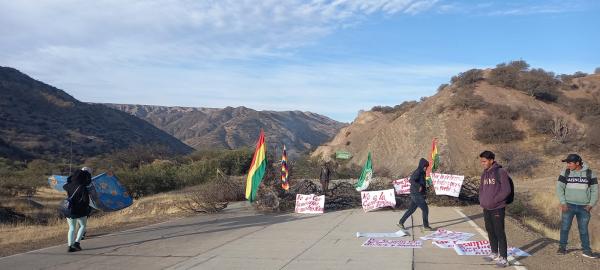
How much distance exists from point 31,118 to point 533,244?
68.8 m

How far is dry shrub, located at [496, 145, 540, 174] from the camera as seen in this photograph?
38000mm

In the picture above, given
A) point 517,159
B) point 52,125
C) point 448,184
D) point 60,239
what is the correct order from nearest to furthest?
1. point 60,239
2. point 448,184
3. point 517,159
4. point 52,125

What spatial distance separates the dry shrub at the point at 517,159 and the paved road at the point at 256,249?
2493 cm

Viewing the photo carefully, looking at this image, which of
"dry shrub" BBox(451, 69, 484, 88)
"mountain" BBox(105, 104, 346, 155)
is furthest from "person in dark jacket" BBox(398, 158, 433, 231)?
"mountain" BBox(105, 104, 346, 155)

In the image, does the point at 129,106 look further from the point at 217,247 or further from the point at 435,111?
the point at 217,247

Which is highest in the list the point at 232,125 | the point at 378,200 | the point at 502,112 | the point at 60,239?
the point at 232,125

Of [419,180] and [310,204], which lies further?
[310,204]

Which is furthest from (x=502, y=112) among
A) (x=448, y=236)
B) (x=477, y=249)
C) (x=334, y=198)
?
(x=477, y=249)

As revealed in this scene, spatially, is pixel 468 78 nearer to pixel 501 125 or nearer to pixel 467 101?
pixel 467 101

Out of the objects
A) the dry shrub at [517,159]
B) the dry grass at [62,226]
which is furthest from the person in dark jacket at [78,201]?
the dry shrub at [517,159]

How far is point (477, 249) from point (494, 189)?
1.77 metres

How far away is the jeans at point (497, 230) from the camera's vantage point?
27.2 ft

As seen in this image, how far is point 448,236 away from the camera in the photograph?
11.3m

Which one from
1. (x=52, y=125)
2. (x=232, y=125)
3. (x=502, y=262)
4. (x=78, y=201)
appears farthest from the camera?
(x=232, y=125)
